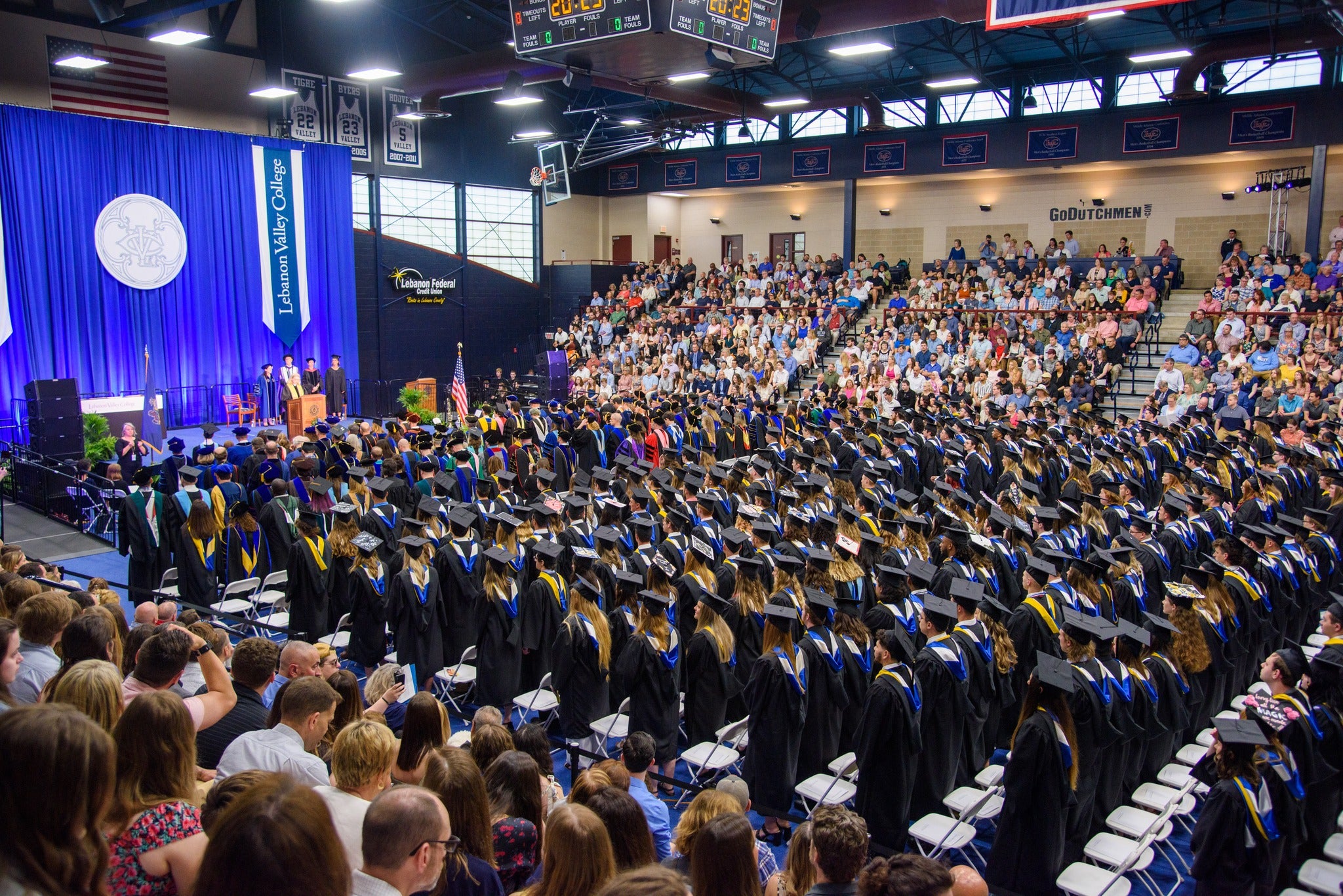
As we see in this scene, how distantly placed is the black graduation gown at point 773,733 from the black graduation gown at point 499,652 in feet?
6.60

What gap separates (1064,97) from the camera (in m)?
23.5

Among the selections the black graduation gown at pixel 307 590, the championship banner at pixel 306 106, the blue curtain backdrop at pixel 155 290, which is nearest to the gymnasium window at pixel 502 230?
the blue curtain backdrop at pixel 155 290

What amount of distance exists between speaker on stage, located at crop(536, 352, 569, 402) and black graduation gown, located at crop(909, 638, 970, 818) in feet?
58.9

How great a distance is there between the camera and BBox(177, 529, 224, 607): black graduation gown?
8586 millimetres

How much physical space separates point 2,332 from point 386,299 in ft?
29.7

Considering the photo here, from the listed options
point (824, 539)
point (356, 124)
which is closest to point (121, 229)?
point (356, 124)

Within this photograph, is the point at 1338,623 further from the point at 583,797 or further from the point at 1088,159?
the point at 1088,159

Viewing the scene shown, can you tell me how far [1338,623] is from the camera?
18.7ft

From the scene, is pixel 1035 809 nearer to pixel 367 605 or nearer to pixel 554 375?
pixel 367 605

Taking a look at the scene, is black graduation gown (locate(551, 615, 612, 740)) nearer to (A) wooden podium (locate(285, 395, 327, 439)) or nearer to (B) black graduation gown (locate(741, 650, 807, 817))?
(B) black graduation gown (locate(741, 650, 807, 817))

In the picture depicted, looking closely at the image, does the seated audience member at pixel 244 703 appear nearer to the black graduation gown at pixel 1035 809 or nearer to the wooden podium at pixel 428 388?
the black graduation gown at pixel 1035 809

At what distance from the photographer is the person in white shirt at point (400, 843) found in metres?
2.31

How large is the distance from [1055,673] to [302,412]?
52.4 ft

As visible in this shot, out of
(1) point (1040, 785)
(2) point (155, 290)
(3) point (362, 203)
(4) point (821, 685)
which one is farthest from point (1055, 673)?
(3) point (362, 203)
